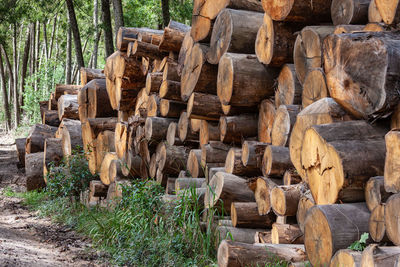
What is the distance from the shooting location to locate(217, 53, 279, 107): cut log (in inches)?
192

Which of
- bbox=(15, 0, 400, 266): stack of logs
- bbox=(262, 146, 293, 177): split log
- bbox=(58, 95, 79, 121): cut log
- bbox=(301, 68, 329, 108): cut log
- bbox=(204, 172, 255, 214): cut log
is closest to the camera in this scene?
bbox=(15, 0, 400, 266): stack of logs

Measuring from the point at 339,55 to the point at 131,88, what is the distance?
499 centimetres

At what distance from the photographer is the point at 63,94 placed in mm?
11219

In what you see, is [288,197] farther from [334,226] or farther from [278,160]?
[334,226]

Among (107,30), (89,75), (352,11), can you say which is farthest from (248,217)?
(107,30)

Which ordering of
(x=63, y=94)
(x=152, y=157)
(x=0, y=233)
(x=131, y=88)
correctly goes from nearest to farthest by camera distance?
1. (x=0, y=233)
2. (x=152, y=157)
3. (x=131, y=88)
4. (x=63, y=94)

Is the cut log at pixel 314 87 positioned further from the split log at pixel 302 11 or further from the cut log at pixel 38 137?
the cut log at pixel 38 137

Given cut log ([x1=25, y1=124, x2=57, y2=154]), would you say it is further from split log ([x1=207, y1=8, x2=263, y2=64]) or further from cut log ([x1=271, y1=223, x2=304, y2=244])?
cut log ([x1=271, y1=223, x2=304, y2=244])

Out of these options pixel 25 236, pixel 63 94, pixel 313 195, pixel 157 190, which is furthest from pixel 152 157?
pixel 63 94

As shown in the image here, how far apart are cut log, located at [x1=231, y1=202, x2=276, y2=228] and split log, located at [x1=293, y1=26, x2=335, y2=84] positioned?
4.27 ft

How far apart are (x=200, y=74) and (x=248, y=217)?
1954 mm

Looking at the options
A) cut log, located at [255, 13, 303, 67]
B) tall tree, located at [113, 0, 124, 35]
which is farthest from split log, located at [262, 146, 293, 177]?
tall tree, located at [113, 0, 124, 35]

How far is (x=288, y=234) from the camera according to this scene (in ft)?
13.1

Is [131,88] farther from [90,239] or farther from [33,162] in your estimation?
[33,162]
